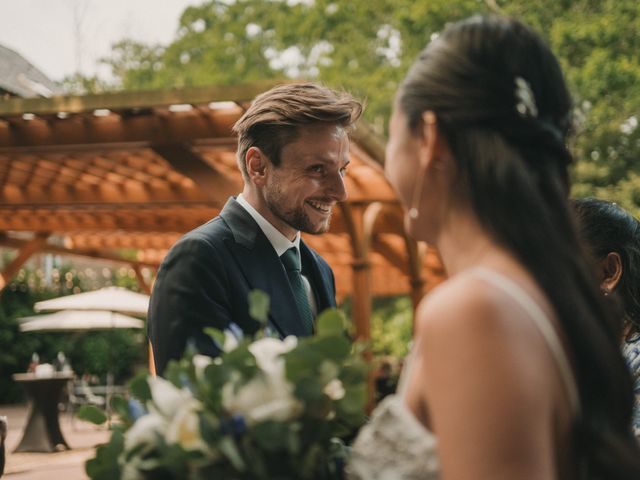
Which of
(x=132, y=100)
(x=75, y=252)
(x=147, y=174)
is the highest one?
(x=132, y=100)

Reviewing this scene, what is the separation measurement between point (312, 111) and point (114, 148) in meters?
6.51

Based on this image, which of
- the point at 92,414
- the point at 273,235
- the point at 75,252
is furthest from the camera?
the point at 75,252

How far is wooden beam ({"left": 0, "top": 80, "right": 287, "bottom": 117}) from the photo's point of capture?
7941mm

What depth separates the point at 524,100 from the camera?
58.4 inches

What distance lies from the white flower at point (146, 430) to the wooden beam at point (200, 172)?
730 centimetres

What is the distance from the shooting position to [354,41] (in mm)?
28234

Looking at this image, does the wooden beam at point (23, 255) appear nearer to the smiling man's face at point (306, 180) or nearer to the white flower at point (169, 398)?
the smiling man's face at point (306, 180)

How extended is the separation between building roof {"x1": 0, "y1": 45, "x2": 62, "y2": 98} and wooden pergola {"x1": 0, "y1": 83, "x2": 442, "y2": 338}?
625 centimetres

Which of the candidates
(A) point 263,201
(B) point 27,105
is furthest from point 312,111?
(B) point 27,105

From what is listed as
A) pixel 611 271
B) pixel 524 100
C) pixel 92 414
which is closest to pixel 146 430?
pixel 92 414

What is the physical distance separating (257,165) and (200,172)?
235 inches

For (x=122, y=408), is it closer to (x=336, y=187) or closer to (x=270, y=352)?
(x=270, y=352)

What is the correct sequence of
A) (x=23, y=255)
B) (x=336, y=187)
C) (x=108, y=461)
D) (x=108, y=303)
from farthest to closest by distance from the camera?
(x=108, y=303), (x=23, y=255), (x=336, y=187), (x=108, y=461)

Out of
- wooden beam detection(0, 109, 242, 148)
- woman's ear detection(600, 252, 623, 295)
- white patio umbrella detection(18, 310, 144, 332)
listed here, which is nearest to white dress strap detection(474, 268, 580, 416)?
woman's ear detection(600, 252, 623, 295)
